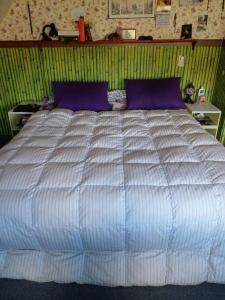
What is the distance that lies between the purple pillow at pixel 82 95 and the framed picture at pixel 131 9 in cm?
74

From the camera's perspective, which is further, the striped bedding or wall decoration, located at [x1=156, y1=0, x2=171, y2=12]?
wall decoration, located at [x1=156, y1=0, x2=171, y2=12]

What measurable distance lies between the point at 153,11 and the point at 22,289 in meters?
2.76

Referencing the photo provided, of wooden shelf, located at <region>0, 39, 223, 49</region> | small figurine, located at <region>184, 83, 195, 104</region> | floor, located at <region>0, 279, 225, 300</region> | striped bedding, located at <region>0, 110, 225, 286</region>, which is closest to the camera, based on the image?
striped bedding, located at <region>0, 110, 225, 286</region>

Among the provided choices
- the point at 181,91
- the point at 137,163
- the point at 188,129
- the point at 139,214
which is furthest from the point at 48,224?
the point at 181,91

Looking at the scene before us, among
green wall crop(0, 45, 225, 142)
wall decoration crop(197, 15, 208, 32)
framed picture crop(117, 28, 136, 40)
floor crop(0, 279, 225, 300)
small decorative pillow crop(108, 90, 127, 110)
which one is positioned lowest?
floor crop(0, 279, 225, 300)

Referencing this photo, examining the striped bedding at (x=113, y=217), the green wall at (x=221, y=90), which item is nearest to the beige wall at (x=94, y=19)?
the green wall at (x=221, y=90)

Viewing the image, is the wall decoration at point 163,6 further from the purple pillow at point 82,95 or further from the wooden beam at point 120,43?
the purple pillow at point 82,95

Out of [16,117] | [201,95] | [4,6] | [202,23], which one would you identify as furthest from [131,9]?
[16,117]

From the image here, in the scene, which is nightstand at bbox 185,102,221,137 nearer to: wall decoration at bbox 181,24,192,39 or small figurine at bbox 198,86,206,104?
small figurine at bbox 198,86,206,104

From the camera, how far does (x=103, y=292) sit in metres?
1.42

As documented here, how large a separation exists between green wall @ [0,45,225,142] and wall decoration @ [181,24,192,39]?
10cm

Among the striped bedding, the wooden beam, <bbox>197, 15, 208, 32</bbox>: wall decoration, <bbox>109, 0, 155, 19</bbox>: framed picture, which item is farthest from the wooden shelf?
the striped bedding

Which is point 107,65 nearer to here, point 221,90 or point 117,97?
point 117,97

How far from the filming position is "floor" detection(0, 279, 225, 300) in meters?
1.39
